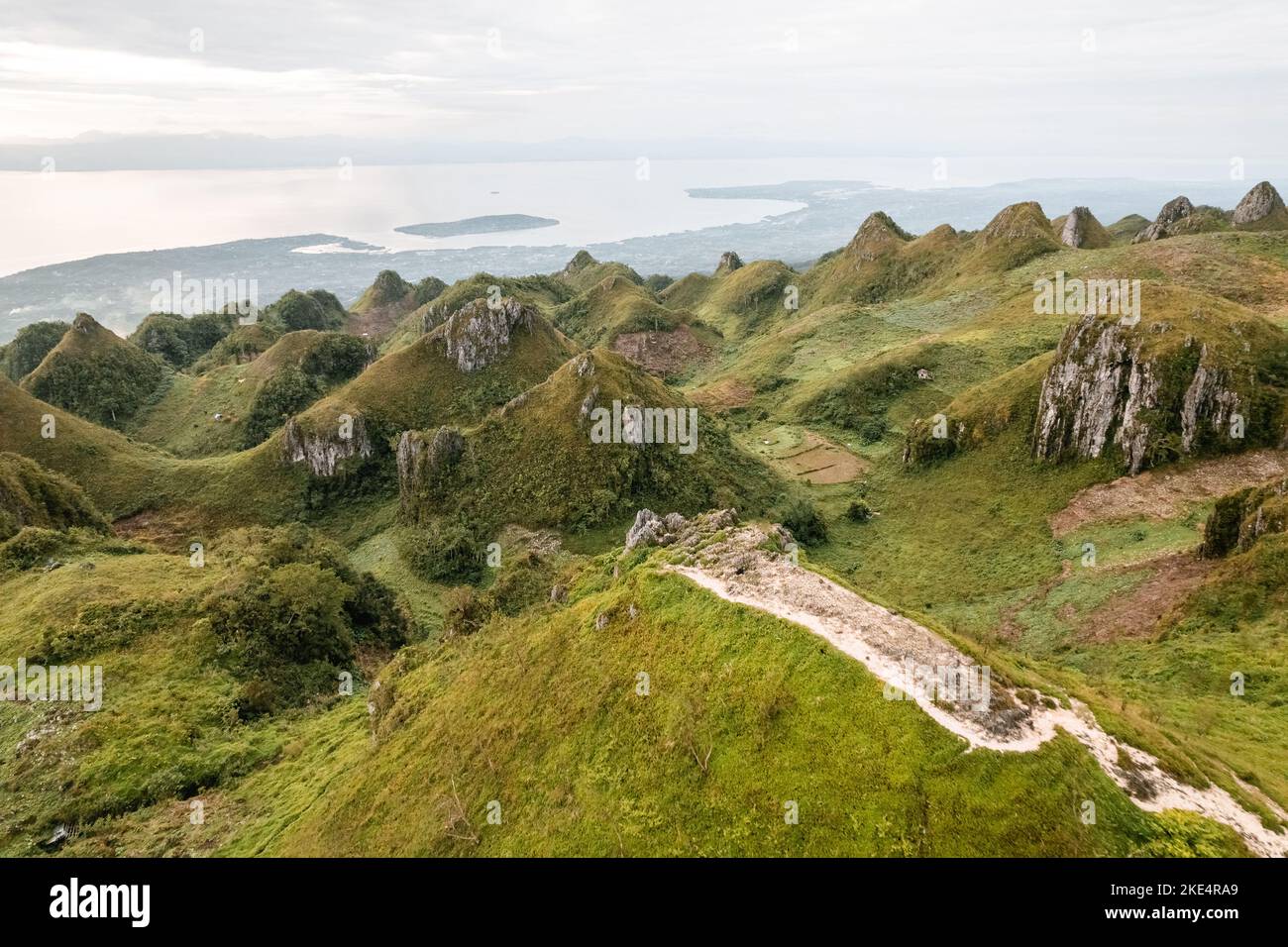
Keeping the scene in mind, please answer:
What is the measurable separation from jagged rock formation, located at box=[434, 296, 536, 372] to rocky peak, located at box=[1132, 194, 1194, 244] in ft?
350

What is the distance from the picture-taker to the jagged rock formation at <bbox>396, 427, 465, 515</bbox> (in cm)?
5888

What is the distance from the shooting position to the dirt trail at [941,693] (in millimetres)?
15172

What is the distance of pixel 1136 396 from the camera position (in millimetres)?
49750

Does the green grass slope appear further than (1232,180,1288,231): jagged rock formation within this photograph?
No

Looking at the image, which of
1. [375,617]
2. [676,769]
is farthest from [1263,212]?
[375,617]

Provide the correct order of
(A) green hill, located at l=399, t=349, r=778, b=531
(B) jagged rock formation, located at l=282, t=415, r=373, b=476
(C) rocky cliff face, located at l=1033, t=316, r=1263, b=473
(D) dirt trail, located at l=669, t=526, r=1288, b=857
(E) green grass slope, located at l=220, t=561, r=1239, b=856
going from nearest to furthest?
(E) green grass slope, located at l=220, t=561, r=1239, b=856 < (D) dirt trail, located at l=669, t=526, r=1288, b=857 < (C) rocky cliff face, located at l=1033, t=316, r=1263, b=473 < (A) green hill, located at l=399, t=349, r=778, b=531 < (B) jagged rock formation, located at l=282, t=415, r=373, b=476

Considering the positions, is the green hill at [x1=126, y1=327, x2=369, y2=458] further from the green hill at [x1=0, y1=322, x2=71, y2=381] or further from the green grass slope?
the green grass slope

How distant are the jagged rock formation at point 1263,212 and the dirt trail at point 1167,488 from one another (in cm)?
9007

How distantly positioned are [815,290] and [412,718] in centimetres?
13814

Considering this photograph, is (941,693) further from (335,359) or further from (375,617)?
(335,359)

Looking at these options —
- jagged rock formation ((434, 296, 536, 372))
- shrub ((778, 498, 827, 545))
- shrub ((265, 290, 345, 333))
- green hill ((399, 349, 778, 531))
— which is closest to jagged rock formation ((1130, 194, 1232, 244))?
shrub ((778, 498, 827, 545))

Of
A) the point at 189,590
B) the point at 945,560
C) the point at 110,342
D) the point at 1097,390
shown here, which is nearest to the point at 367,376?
the point at 189,590

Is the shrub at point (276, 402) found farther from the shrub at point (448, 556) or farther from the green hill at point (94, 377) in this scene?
the shrub at point (448, 556)
